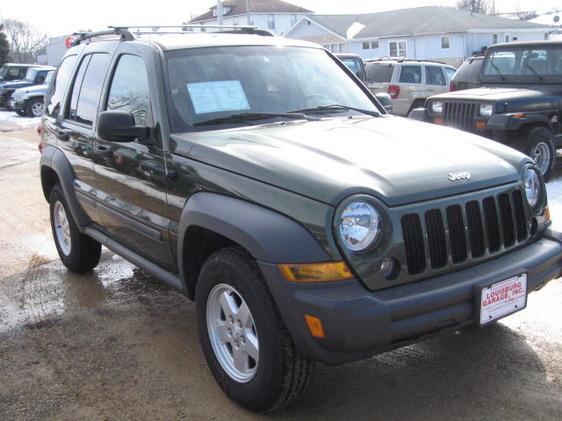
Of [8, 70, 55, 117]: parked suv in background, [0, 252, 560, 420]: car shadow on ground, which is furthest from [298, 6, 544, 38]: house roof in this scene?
[0, 252, 560, 420]: car shadow on ground

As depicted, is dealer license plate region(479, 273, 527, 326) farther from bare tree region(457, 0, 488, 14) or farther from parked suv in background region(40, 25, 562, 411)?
bare tree region(457, 0, 488, 14)

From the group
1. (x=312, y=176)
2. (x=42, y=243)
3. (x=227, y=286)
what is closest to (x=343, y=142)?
(x=312, y=176)

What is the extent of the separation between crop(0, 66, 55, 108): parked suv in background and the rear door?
77.2 ft

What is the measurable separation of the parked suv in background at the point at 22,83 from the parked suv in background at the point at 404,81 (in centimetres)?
1597

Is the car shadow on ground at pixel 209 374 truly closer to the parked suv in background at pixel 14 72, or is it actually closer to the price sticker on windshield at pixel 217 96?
the price sticker on windshield at pixel 217 96

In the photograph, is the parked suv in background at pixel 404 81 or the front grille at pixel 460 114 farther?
the parked suv in background at pixel 404 81

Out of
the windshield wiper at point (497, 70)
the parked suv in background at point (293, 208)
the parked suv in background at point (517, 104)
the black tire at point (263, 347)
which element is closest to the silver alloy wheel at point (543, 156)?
the parked suv in background at point (517, 104)

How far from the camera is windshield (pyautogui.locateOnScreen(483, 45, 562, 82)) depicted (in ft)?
29.8

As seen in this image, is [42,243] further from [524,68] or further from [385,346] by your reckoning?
[524,68]

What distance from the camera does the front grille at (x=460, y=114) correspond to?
872 cm

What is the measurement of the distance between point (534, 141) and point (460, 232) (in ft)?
19.8

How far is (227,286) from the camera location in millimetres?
3121

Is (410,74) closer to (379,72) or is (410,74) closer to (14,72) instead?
(379,72)

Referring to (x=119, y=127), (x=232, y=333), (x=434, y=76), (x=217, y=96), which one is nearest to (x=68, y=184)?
(x=119, y=127)
